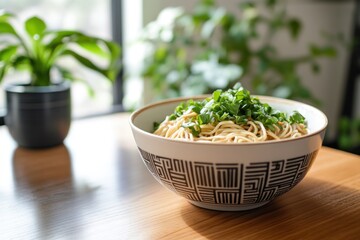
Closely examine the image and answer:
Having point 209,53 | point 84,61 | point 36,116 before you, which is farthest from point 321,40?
point 36,116

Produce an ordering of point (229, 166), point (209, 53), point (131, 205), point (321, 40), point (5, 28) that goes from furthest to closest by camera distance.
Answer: point (321, 40) < point (209, 53) < point (5, 28) < point (131, 205) < point (229, 166)

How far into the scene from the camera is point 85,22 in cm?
214

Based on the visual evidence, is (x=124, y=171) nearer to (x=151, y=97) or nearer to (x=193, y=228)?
(x=193, y=228)

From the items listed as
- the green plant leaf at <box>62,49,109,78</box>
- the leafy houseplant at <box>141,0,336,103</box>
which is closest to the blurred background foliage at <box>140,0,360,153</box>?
the leafy houseplant at <box>141,0,336,103</box>

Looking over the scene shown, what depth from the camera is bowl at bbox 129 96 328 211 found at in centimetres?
73

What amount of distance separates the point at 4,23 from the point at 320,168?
83 cm

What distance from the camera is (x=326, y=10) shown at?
2.89m

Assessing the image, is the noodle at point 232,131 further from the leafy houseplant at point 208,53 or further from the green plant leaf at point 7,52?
the leafy houseplant at point 208,53

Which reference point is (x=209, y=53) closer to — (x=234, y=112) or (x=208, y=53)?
(x=208, y=53)

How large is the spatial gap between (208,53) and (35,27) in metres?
1.03

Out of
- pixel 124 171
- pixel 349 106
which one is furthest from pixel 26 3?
pixel 349 106

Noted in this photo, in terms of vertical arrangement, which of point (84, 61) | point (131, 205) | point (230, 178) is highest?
point (84, 61)

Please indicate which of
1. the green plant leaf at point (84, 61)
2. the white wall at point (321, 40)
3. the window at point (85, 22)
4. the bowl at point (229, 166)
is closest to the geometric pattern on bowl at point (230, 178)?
the bowl at point (229, 166)

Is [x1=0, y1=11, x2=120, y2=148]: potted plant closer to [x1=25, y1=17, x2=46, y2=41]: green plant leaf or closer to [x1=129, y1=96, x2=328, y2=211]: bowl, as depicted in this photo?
[x1=25, y1=17, x2=46, y2=41]: green plant leaf
